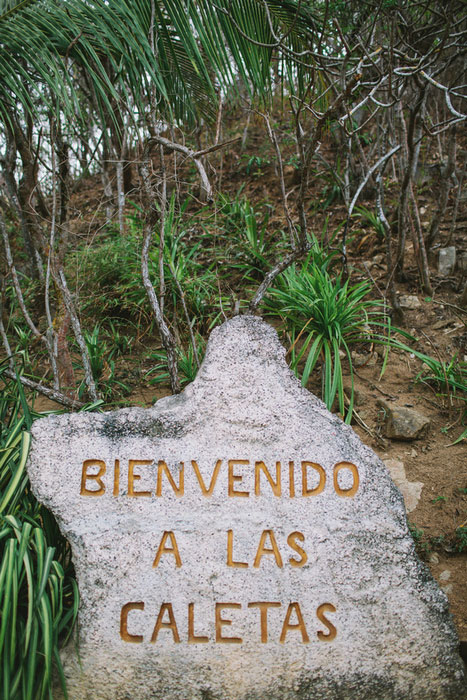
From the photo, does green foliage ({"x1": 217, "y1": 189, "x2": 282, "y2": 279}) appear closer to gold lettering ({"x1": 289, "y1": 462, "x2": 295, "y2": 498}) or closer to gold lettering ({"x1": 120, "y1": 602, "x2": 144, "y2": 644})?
gold lettering ({"x1": 289, "y1": 462, "x2": 295, "y2": 498})

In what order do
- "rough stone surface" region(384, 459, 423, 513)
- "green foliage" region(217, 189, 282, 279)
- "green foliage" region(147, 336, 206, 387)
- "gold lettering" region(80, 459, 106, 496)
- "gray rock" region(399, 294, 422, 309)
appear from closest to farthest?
"gold lettering" region(80, 459, 106, 496)
"rough stone surface" region(384, 459, 423, 513)
"green foliage" region(147, 336, 206, 387)
"gray rock" region(399, 294, 422, 309)
"green foliage" region(217, 189, 282, 279)

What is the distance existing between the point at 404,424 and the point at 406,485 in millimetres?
333

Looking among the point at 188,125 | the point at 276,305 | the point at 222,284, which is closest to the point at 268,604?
the point at 276,305

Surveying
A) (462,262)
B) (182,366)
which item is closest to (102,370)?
(182,366)

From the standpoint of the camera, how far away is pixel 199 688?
179 cm

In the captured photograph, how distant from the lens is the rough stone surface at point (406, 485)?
8.53 ft

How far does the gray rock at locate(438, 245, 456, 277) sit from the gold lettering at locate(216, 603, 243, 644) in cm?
282

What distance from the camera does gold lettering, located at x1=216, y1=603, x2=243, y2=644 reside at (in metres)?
1.83

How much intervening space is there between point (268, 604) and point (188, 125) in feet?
9.93

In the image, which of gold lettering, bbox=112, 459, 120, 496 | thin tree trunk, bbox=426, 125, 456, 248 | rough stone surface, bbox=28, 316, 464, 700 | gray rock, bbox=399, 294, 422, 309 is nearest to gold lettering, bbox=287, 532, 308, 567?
rough stone surface, bbox=28, 316, 464, 700

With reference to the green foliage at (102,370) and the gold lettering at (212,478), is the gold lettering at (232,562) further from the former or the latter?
the green foliage at (102,370)

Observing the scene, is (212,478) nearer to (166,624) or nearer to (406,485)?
(166,624)

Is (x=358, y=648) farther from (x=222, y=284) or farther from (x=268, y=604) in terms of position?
(x=222, y=284)

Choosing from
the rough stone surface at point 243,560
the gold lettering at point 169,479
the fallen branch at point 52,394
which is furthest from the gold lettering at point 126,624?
the fallen branch at point 52,394
